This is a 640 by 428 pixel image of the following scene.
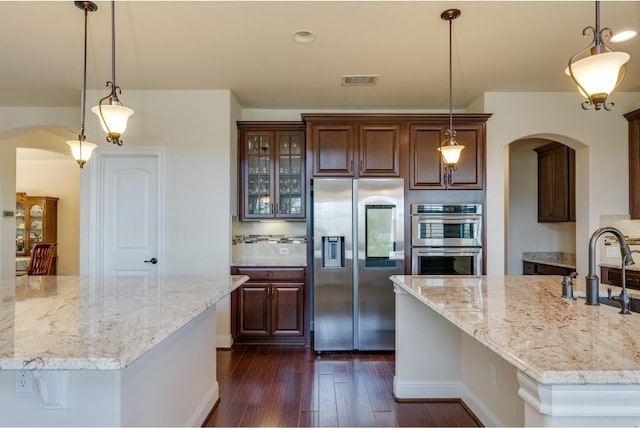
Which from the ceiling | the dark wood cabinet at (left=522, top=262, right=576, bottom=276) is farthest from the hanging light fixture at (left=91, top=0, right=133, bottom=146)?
the dark wood cabinet at (left=522, top=262, right=576, bottom=276)

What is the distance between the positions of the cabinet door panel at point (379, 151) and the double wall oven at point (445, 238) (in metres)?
0.51

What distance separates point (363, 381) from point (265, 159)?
2617 millimetres

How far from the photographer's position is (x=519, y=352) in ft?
3.83

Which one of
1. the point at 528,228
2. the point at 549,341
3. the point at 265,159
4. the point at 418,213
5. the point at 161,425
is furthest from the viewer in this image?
the point at 528,228

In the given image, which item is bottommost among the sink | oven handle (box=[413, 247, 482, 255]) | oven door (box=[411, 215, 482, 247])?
the sink

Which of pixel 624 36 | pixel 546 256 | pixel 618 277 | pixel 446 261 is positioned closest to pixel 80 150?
pixel 446 261

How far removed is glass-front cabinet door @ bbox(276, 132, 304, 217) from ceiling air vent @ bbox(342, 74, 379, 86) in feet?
2.89

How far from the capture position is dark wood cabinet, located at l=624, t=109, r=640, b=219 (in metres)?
4.15

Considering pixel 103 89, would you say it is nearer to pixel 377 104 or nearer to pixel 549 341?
pixel 377 104

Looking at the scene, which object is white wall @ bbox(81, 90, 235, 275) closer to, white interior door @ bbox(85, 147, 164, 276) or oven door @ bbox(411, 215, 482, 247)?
white interior door @ bbox(85, 147, 164, 276)

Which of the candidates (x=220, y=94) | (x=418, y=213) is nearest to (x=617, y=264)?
(x=418, y=213)

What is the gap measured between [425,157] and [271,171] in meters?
1.74

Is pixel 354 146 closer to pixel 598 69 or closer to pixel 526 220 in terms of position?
pixel 598 69

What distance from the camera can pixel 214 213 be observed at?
421cm
